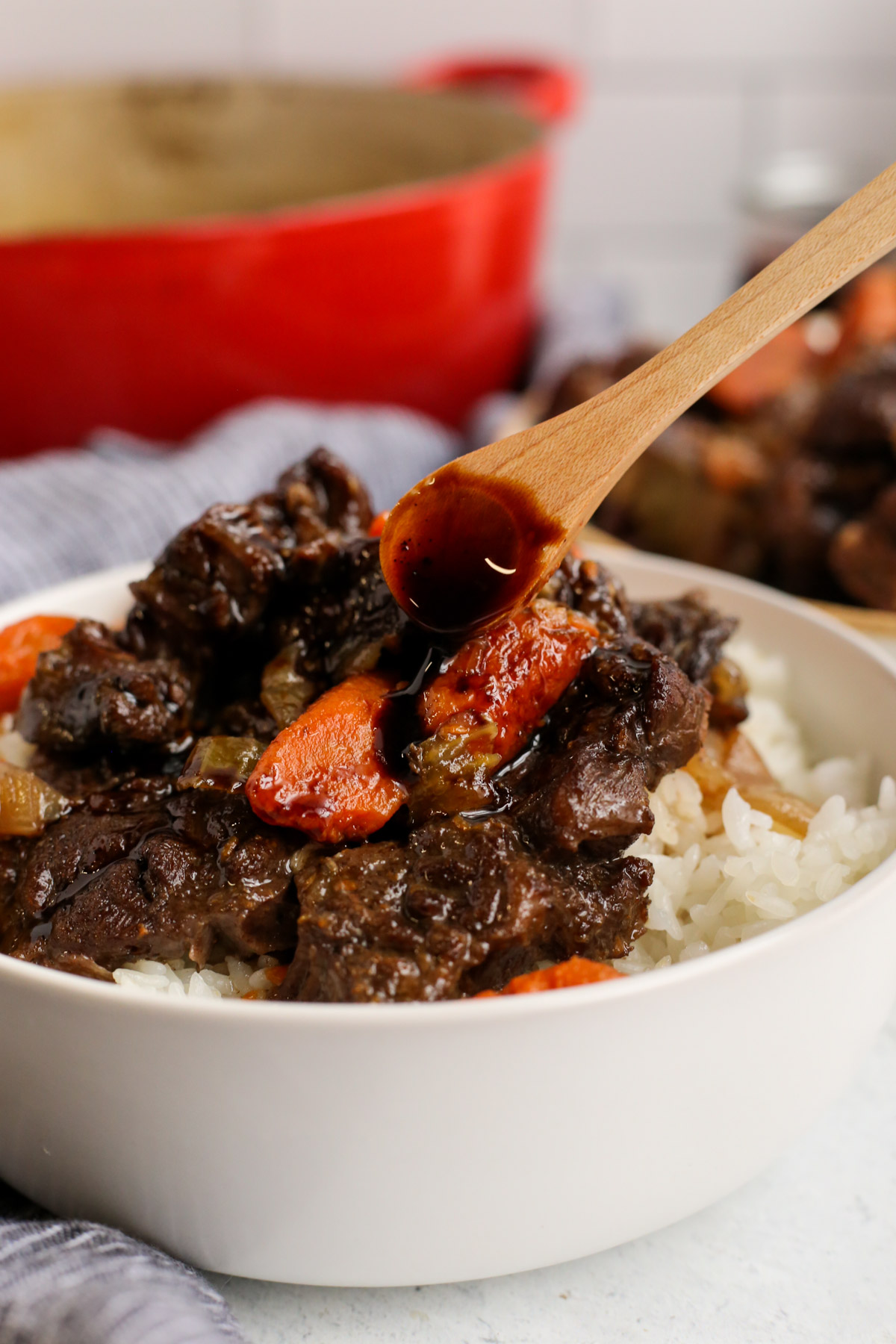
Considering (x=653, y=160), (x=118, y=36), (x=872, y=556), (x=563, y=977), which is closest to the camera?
(x=563, y=977)

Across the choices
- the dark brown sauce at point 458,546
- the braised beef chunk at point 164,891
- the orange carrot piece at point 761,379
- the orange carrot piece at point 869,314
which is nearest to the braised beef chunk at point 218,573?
the dark brown sauce at point 458,546

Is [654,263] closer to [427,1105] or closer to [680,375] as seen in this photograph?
[680,375]

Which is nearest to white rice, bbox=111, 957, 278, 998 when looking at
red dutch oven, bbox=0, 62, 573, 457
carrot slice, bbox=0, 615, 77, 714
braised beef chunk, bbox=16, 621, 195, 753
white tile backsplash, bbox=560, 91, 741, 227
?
braised beef chunk, bbox=16, 621, 195, 753

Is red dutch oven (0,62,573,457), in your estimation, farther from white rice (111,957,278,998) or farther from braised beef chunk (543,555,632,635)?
white rice (111,957,278,998)

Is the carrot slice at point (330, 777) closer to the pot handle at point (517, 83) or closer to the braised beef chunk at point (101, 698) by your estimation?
the braised beef chunk at point (101, 698)

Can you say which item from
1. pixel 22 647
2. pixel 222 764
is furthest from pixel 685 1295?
pixel 22 647
